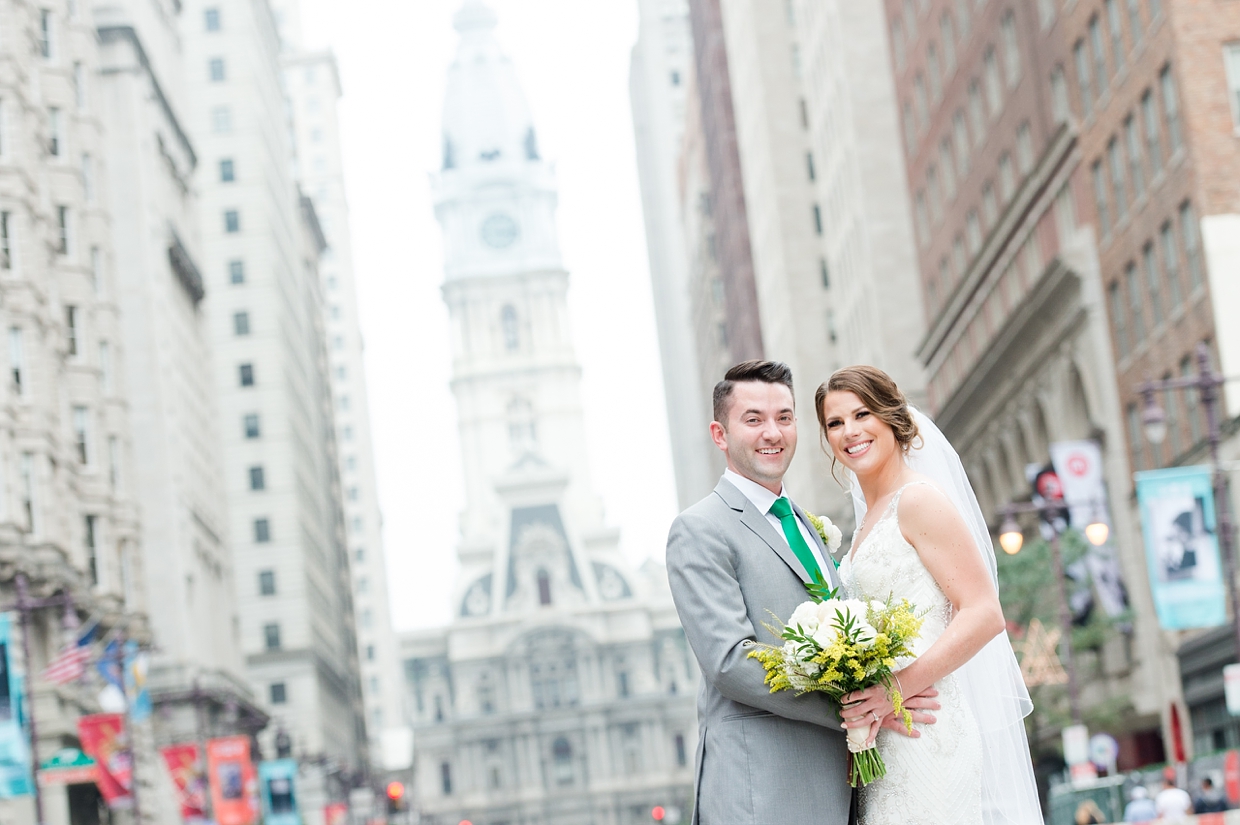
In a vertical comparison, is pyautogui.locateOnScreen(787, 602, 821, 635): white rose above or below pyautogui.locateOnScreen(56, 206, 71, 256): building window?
below

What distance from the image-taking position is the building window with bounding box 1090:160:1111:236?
168 ft

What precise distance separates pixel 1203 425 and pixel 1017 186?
17.4 m

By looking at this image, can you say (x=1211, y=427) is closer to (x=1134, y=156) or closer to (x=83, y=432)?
(x=1134, y=156)

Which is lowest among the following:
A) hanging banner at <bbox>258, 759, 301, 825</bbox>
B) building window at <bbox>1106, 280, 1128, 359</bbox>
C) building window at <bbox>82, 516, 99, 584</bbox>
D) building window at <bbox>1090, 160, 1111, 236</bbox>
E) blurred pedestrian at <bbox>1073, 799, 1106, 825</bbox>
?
blurred pedestrian at <bbox>1073, 799, 1106, 825</bbox>

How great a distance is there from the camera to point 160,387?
72.0 metres

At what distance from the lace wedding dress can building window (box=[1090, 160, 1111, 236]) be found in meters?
44.6

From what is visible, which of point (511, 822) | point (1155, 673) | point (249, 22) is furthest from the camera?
point (511, 822)

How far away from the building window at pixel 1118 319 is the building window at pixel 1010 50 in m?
10.5

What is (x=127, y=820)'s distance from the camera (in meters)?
61.4

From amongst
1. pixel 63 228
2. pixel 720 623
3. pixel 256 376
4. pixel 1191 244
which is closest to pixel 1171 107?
pixel 1191 244

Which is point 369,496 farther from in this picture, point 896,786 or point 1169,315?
point 896,786

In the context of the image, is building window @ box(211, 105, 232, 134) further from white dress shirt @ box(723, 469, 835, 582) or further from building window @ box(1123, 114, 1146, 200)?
white dress shirt @ box(723, 469, 835, 582)

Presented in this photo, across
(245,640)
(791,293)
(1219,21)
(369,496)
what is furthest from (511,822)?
(1219,21)

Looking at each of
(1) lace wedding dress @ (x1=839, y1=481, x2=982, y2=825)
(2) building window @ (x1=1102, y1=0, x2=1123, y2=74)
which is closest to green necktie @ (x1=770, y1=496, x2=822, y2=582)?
(1) lace wedding dress @ (x1=839, y1=481, x2=982, y2=825)
